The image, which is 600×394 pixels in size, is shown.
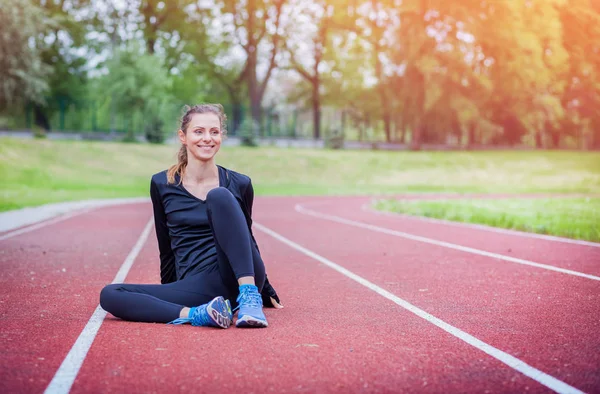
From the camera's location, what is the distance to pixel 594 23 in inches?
2346

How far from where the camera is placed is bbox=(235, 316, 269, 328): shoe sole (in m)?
5.38

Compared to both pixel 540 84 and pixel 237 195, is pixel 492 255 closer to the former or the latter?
pixel 237 195

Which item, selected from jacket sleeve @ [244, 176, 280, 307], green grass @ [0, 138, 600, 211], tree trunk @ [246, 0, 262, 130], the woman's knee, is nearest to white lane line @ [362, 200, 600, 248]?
jacket sleeve @ [244, 176, 280, 307]

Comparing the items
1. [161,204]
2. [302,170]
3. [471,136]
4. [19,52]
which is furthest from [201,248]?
[471,136]

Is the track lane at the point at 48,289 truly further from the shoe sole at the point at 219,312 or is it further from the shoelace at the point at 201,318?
the shoe sole at the point at 219,312

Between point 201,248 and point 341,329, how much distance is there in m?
1.28

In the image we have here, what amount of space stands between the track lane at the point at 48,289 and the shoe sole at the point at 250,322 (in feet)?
3.82

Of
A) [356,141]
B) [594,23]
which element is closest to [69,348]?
[356,141]

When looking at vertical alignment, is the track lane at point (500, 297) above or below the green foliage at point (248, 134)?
below

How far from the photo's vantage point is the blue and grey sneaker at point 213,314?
17.5ft

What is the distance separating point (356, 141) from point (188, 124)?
50.3 meters

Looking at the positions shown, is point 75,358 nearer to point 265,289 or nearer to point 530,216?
point 265,289

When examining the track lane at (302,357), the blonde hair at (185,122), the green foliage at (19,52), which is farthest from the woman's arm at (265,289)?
the green foliage at (19,52)

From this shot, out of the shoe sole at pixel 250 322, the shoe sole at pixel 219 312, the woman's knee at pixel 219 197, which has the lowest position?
the shoe sole at pixel 250 322
